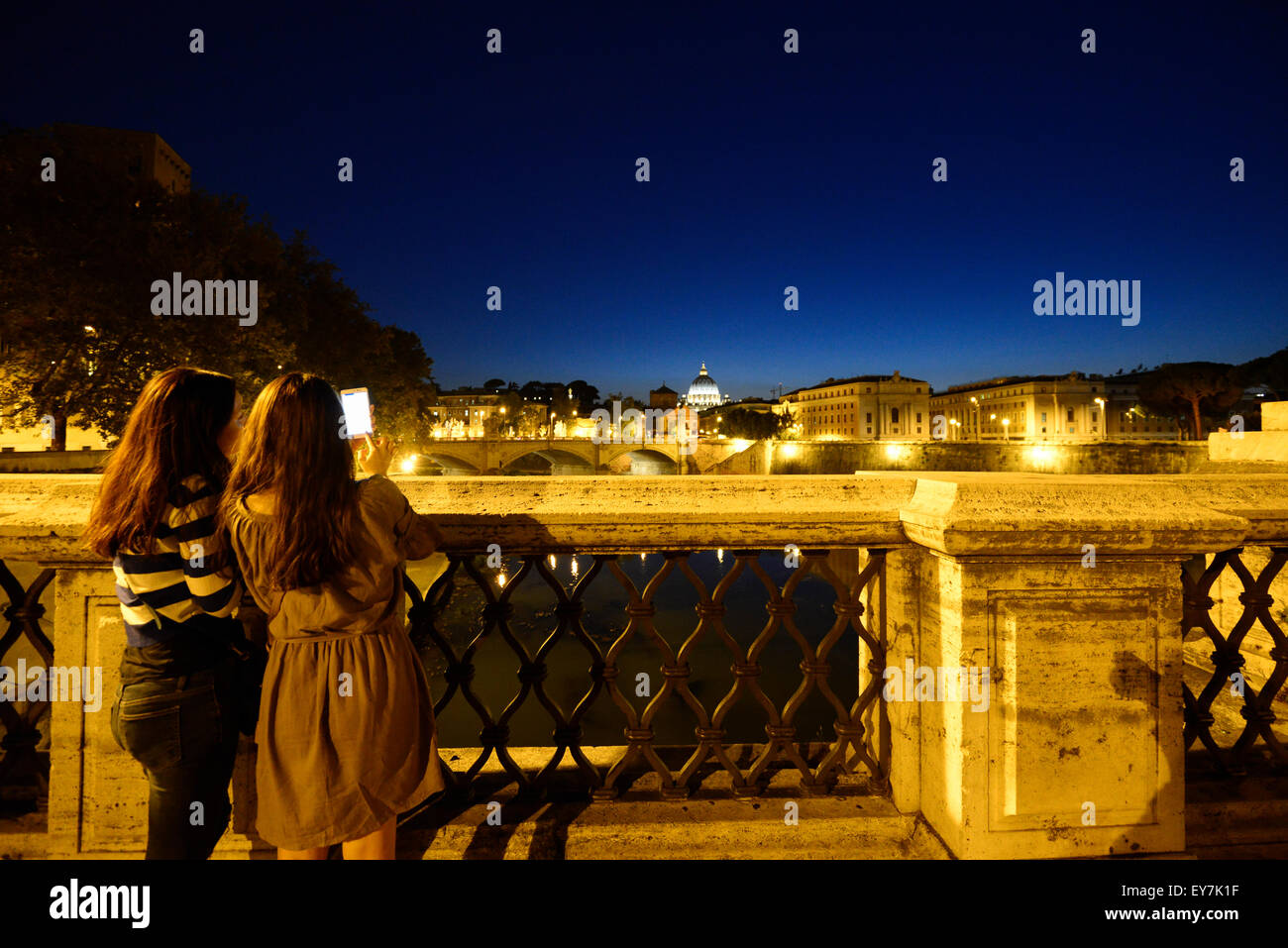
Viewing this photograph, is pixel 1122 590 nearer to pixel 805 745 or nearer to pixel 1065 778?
pixel 1065 778

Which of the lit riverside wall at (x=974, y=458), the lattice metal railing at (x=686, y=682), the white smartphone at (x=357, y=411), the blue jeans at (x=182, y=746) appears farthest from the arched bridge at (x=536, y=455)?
the blue jeans at (x=182, y=746)

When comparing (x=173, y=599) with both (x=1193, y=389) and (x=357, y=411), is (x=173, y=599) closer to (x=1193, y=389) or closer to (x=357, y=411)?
(x=357, y=411)

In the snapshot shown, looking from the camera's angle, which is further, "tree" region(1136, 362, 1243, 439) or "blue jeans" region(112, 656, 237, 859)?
"tree" region(1136, 362, 1243, 439)

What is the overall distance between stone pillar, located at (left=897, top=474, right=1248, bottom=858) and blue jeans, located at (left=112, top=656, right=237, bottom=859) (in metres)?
2.29

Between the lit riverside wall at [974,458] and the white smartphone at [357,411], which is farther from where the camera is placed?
the lit riverside wall at [974,458]

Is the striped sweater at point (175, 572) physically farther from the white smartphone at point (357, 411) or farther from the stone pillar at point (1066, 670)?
the stone pillar at point (1066, 670)

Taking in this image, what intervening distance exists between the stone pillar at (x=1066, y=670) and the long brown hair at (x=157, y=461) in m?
2.27

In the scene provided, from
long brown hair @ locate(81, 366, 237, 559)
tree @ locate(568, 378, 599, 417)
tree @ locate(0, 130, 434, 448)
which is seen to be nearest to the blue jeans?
long brown hair @ locate(81, 366, 237, 559)

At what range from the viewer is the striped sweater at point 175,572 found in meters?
1.91

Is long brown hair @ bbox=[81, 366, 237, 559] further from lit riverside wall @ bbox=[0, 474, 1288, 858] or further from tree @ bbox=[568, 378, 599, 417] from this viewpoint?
tree @ bbox=[568, 378, 599, 417]

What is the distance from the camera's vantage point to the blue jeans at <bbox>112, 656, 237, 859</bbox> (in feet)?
6.37

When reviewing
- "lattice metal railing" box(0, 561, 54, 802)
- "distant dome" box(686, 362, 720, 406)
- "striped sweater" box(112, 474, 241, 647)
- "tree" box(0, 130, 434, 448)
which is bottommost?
"lattice metal railing" box(0, 561, 54, 802)

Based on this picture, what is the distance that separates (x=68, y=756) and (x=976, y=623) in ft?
9.88
